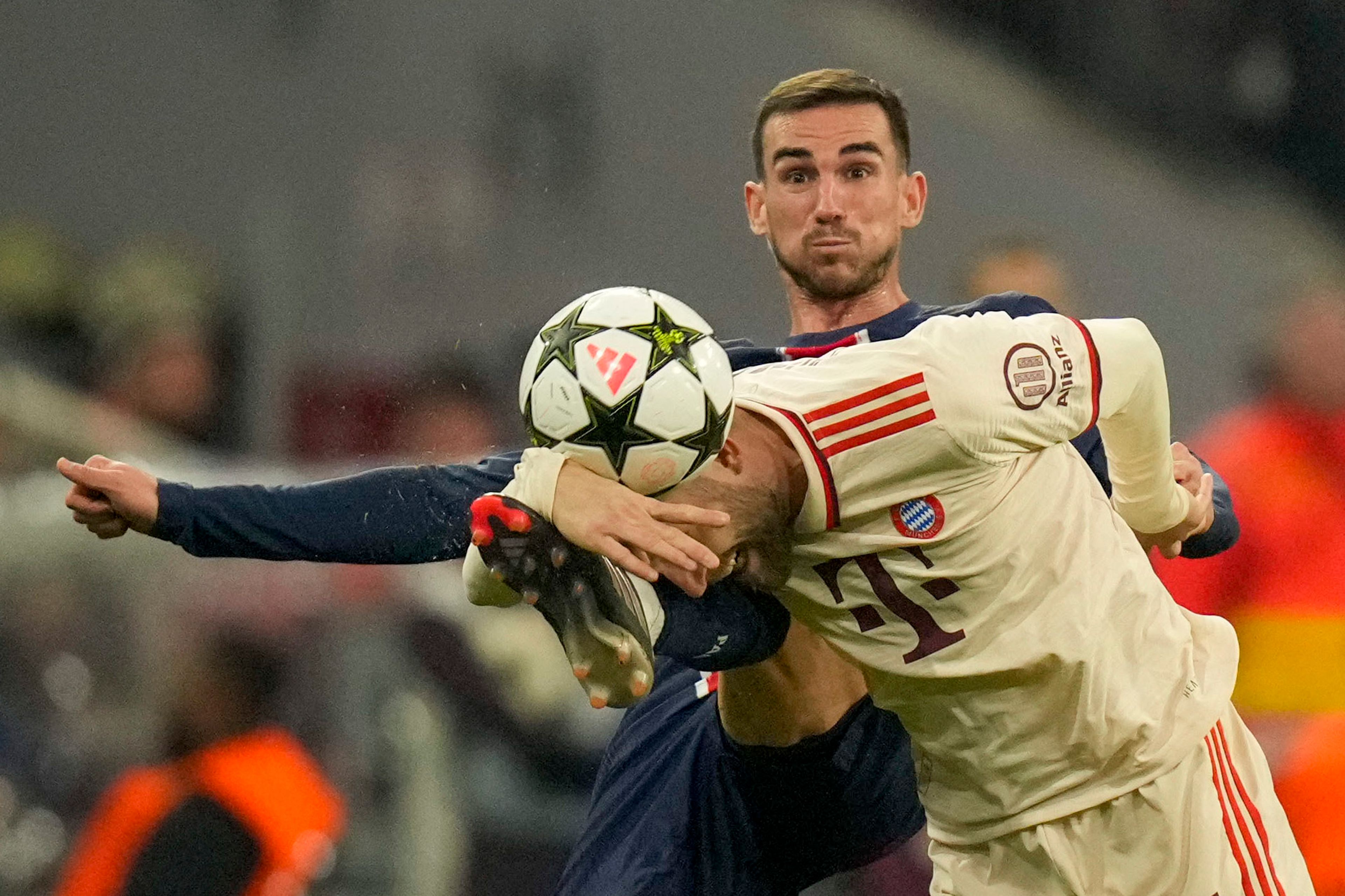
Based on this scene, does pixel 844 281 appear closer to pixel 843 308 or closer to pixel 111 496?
pixel 843 308

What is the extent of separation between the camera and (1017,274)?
4066 millimetres

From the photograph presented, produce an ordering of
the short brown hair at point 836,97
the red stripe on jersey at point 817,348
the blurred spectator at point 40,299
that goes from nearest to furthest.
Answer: the red stripe on jersey at point 817,348
the short brown hair at point 836,97
the blurred spectator at point 40,299

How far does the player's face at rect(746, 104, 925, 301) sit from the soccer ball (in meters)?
0.85

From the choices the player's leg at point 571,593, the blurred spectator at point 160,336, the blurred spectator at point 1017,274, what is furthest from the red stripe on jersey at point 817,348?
the blurred spectator at point 160,336

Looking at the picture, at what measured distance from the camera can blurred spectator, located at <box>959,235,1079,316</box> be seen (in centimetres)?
402

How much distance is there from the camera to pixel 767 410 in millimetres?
2119

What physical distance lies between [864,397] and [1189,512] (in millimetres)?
801

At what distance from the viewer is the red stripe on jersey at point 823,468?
81.4 inches

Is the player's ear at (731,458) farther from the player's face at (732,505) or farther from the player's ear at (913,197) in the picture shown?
the player's ear at (913,197)

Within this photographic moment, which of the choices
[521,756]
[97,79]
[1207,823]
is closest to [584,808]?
[521,756]

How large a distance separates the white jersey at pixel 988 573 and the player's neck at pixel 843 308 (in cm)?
58

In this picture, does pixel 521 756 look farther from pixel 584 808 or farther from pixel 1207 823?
pixel 1207 823

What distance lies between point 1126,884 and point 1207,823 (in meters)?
0.15

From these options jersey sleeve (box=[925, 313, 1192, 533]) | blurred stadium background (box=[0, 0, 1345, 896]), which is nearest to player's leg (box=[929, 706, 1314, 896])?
jersey sleeve (box=[925, 313, 1192, 533])
